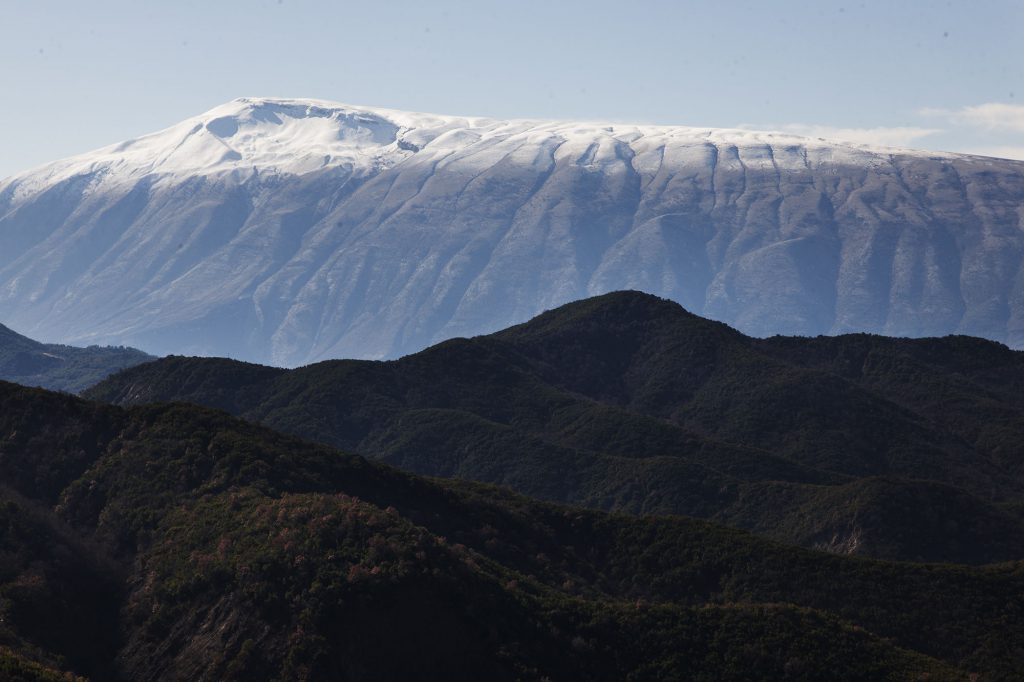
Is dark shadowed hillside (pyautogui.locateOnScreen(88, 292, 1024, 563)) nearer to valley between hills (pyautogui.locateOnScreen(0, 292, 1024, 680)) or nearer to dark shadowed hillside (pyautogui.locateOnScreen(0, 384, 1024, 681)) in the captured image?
valley between hills (pyautogui.locateOnScreen(0, 292, 1024, 680))

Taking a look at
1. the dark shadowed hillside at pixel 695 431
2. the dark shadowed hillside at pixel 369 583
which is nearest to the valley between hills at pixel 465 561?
the dark shadowed hillside at pixel 369 583

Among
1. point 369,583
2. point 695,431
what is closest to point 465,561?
point 369,583

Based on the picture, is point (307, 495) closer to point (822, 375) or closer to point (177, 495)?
point (177, 495)

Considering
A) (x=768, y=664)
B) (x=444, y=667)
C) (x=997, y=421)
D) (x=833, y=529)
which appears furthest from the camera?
(x=997, y=421)

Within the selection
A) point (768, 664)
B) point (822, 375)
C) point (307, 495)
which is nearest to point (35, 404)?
point (307, 495)

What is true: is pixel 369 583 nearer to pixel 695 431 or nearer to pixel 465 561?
pixel 465 561

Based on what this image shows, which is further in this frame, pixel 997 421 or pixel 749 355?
pixel 749 355

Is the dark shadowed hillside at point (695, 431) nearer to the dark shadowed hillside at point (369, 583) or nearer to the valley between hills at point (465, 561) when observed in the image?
the valley between hills at point (465, 561)
